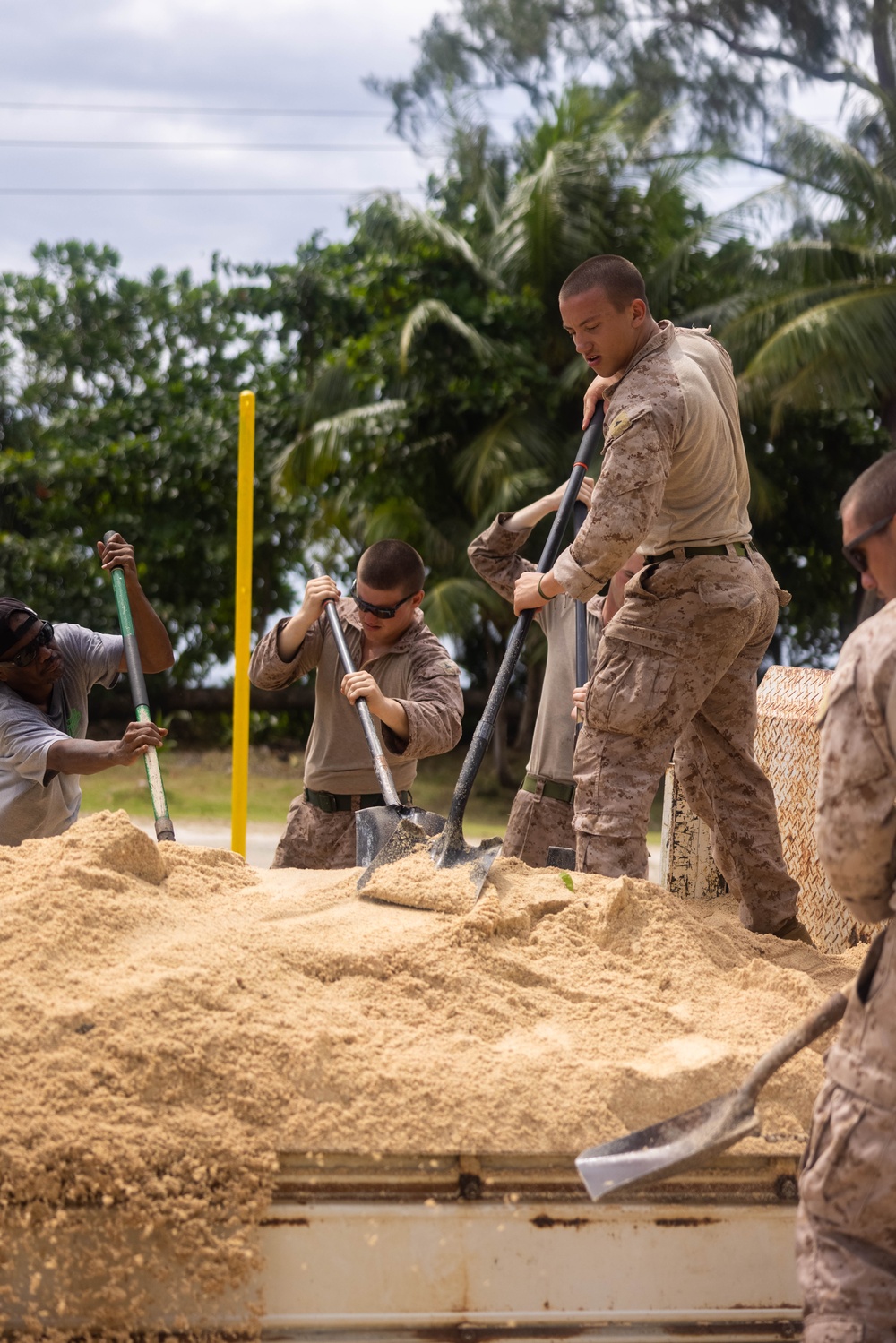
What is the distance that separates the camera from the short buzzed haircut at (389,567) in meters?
4.21

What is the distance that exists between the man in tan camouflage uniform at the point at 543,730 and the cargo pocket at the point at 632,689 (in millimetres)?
995

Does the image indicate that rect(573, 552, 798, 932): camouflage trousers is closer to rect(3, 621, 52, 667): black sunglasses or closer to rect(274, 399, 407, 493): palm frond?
rect(3, 621, 52, 667): black sunglasses

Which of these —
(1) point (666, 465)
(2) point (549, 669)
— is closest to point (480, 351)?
(2) point (549, 669)

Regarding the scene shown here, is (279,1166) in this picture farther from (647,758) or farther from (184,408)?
(184,408)

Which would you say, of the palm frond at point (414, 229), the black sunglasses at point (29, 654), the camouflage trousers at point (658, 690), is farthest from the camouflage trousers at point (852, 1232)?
the palm frond at point (414, 229)

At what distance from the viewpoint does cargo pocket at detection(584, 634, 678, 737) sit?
337 centimetres

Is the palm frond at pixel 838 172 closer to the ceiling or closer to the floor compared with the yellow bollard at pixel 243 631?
closer to the ceiling

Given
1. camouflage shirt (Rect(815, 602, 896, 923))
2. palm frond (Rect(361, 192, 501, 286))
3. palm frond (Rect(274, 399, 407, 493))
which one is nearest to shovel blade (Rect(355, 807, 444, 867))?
camouflage shirt (Rect(815, 602, 896, 923))

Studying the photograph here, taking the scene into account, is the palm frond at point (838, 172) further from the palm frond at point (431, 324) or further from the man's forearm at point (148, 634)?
the man's forearm at point (148, 634)

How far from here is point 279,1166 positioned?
198 cm

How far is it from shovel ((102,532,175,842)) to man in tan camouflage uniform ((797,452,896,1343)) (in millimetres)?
2321

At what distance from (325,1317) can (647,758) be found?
6.01ft

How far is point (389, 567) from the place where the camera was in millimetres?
4215

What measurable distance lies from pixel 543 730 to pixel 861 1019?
8.90 ft
